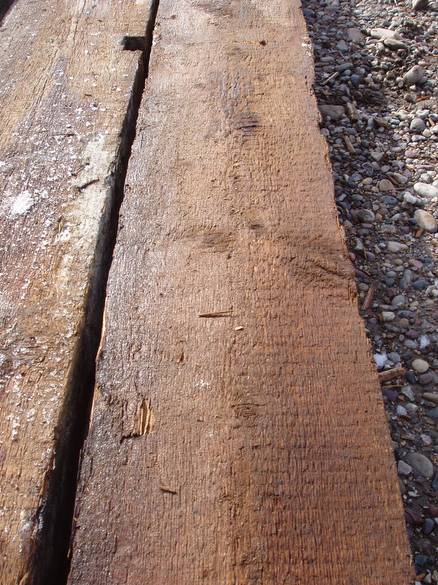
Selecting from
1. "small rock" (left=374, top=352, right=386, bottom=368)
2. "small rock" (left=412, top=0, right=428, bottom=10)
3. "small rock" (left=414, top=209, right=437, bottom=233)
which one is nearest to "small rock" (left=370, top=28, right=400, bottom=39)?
"small rock" (left=412, top=0, right=428, bottom=10)

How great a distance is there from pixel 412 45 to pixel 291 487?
259 cm

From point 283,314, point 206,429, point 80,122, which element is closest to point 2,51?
point 80,122

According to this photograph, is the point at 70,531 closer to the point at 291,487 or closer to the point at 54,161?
the point at 291,487

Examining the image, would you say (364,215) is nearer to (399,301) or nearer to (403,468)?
(399,301)

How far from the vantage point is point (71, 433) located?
4.27 feet

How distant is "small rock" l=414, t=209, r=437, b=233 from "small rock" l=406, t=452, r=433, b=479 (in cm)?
89

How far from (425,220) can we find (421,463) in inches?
37.3

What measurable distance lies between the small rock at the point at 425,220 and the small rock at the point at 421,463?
34.9 inches

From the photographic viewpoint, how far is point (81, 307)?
143 cm

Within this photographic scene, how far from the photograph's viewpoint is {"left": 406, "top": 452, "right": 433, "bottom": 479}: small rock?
1.68 m

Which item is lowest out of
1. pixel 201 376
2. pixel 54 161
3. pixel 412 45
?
pixel 412 45

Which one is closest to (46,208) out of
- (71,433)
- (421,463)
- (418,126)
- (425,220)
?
(71,433)

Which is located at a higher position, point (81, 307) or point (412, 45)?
point (81, 307)

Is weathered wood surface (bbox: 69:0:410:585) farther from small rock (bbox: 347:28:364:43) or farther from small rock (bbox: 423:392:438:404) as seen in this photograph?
small rock (bbox: 347:28:364:43)
